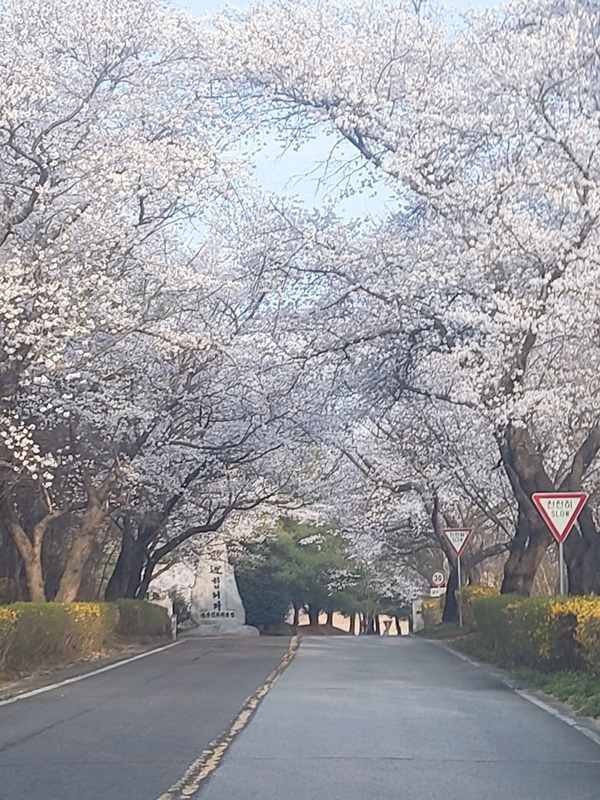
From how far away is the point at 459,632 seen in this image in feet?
107

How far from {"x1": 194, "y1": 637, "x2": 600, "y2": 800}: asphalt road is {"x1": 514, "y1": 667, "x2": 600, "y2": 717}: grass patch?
20.0 inches

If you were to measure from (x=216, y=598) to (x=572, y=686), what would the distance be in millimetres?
40676

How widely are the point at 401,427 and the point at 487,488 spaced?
296cm

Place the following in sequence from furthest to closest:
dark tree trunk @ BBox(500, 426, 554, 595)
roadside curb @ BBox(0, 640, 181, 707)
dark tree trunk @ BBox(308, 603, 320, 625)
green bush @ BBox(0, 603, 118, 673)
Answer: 1. dark tree trunk @ BBox(308, 603, 320, 625)
2. dark tree trunk @ BBox(500, 426, 554, 595)
3. green bush @ BBox(0, 603, 118, 673)
4. roadside curb @ BBox(0, 640, 181, 707)

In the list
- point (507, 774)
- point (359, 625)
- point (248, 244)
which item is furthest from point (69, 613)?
point (359, 625)

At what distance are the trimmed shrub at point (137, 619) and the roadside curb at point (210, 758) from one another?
17191 mm

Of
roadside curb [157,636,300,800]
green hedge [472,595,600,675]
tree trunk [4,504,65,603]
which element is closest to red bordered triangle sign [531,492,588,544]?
green hedge [472,595,600,675]

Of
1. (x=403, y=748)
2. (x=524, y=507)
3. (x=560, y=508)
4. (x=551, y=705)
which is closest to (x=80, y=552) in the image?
(x=524, y=507)

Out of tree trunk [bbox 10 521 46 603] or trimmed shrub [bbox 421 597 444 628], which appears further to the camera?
trimmed shrub [bbox 421 597 444 628]

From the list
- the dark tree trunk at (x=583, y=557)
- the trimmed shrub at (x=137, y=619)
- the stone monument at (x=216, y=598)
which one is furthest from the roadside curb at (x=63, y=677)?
the stone monument at (x=216, y=598)

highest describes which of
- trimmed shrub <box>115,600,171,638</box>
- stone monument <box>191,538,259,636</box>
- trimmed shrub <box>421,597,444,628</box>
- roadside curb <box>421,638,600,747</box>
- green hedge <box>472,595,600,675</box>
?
stone monument <box>191,538,259,636</box>

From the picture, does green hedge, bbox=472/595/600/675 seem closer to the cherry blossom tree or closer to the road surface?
the road surface

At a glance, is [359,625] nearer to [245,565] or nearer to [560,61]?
[245,565]

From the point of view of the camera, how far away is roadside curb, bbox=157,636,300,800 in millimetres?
8195
